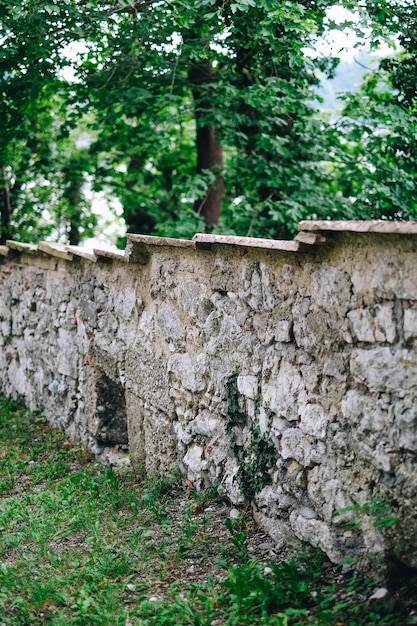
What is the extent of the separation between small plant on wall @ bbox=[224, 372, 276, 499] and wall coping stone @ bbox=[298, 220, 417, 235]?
123 centimetres

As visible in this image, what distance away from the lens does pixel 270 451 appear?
12.6 ft

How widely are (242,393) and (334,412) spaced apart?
854mm

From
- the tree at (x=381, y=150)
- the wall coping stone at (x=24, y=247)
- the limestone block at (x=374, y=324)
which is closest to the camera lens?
the limestone block at (x=374, y=324)

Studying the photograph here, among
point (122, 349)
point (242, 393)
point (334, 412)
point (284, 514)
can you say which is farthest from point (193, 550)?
point (122, 349)

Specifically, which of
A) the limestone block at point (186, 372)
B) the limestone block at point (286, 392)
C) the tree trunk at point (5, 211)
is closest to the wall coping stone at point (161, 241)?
the limestone block at point (186, 372)

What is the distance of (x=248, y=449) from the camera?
4039mm

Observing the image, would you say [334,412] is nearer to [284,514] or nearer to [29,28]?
[284,514]

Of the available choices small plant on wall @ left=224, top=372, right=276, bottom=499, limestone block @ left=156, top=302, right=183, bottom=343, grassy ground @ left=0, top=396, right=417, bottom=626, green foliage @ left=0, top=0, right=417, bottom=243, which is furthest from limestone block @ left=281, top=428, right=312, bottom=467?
green foliage @ left=0, top=0, right=417, bottom=243

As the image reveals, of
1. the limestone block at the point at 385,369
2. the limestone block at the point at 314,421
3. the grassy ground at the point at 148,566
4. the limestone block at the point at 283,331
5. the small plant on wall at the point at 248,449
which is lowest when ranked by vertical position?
the grassy ground at the point at 148,566

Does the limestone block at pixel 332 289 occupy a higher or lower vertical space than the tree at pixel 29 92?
lower

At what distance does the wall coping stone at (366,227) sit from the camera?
272cm

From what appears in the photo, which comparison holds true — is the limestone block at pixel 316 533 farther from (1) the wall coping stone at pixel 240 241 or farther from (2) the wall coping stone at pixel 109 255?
(2) the wall coping stone at pixel 109 255

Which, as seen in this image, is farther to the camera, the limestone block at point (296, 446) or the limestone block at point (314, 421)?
the limestone block at point (296, 446)

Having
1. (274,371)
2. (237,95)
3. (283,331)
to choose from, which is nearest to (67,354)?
(274,371)
